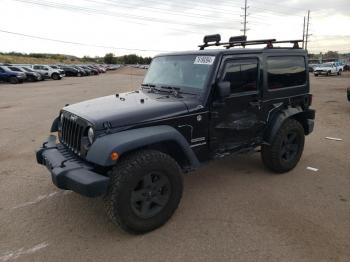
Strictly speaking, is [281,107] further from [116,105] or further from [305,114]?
[116,105]

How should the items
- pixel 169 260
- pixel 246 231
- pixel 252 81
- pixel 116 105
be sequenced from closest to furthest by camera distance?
1. pixel 169 260
2. pixel 246 231
3. pixel 116 105
4. pixel 252 81

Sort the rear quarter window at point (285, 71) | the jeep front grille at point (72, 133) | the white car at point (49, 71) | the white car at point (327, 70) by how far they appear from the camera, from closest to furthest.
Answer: the jeep front grille at point (72, 133) < the rear quarter window at point (285, 71) < the white car at point (49, 71) < the white car at point (327, 70)

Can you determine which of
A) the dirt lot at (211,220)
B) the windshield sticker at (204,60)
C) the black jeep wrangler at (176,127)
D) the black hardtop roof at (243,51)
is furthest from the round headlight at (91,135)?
the black hardtop roof at (243,51)

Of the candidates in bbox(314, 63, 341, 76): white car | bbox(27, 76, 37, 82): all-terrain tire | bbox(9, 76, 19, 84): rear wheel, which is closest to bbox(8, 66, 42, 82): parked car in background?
bbox(27, 76, 37, 82): all-terrain tire

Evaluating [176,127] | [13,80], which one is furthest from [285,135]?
[13,80]

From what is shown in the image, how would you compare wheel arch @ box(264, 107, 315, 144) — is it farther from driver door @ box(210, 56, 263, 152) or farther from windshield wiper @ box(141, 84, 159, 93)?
windshield wiper @ box(141, 84, 159, 93)

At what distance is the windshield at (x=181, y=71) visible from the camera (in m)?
4.18

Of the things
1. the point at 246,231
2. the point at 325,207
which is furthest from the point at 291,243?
the point at 325,207

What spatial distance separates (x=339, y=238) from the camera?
3469mm

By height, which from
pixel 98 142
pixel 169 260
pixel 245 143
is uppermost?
pixel 98 142

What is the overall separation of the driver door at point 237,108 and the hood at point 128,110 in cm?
59

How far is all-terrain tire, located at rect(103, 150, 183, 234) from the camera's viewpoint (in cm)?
329

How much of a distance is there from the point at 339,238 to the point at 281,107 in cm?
223

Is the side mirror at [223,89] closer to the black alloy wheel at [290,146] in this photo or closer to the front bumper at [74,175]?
the front bumper at [74,175]
